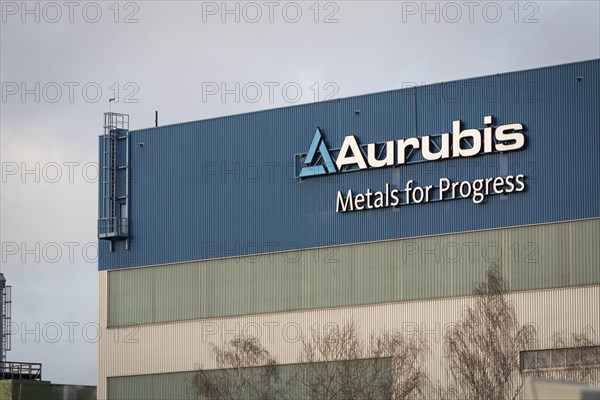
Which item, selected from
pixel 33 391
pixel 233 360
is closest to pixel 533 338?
pixel 233 360

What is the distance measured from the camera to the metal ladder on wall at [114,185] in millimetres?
64438

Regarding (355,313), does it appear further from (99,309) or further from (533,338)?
(99,309)

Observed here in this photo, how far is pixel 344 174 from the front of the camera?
58.0 meters

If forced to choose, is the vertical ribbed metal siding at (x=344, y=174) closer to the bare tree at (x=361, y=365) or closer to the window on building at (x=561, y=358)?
the bare tree at (x=361, y=365)

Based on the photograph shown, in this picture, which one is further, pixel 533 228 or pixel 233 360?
pixel 233 360

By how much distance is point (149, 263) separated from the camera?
6353cm

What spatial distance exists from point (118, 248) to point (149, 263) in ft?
7.35

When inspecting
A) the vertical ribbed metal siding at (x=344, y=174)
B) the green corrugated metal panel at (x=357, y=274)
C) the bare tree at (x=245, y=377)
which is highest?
the vertical ribbed metal siding at (x=344, y=174)

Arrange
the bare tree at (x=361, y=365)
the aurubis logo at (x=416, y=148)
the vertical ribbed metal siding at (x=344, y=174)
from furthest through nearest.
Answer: the aurubis logo at (x=416, y=148)
the bare tree at (x=361, y=365)
the vertical ribbed metal siding at (x=344, y=174)

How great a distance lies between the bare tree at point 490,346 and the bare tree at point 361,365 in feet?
7.56

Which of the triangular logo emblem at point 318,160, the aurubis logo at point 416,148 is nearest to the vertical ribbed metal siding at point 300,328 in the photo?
the aurubis logo at point 416,148

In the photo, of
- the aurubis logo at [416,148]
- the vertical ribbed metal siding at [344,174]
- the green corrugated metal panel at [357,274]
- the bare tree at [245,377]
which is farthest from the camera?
the bare tree at [245,377]

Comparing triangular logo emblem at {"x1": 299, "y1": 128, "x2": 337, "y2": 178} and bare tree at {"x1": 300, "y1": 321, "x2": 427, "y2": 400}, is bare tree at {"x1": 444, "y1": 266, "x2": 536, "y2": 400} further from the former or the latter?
triangular logo emblem at {"x1": 299, "y1": 128, "x2": 337, "y2": 178}

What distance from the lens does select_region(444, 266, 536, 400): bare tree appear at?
49812mm
